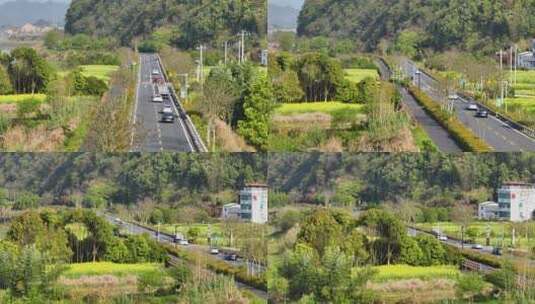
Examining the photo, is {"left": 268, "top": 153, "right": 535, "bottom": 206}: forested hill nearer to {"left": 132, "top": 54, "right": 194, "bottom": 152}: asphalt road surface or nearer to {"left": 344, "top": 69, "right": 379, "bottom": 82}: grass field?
{"left": 344, "top": 69, "right": 379, "bottom": 82}: grass field

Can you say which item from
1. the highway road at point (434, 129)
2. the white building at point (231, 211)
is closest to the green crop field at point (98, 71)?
the white building at point (231, 211)

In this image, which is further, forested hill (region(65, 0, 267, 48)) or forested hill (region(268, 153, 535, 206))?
forested hill (region(65, 0, 267, 48))

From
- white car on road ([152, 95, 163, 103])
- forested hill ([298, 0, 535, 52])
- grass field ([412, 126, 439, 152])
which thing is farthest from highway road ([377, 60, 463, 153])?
white car on road ([152, 95, 163, 103])

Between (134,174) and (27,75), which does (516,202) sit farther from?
(27,75)

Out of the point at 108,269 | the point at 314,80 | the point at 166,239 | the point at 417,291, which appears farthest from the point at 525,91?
the point at 108,269

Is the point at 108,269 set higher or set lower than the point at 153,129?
lower

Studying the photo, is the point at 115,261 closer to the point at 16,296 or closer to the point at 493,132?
the point at 16,296
